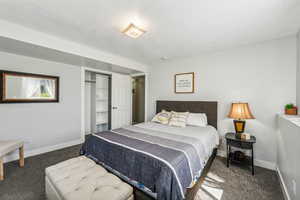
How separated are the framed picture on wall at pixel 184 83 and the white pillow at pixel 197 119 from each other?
0.69 metres

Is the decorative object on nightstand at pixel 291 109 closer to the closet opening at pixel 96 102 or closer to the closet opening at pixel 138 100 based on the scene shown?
the closet opening at pixel 138 100

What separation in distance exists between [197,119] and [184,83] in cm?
107

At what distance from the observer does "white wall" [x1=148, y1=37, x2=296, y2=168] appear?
2344 millimetres

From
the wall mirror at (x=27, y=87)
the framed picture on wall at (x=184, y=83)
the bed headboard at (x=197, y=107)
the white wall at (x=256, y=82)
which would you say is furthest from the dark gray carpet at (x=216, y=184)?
the framed picture on wall at (x=184, y=83)

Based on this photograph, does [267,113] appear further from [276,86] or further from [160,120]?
[160,120]

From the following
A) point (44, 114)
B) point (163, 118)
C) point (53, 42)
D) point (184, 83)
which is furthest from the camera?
point (184, 83)

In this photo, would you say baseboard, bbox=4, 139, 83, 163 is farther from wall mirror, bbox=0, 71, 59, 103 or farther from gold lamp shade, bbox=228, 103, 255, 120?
gold lamp shade, bbox=228, 103, 255, 120

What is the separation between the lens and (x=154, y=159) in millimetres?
1427

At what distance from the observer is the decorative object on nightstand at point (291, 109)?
2145mm

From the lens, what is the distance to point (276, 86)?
2398mm

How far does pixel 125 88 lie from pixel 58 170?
3257 mm

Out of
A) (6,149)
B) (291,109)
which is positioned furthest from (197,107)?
(6,149)

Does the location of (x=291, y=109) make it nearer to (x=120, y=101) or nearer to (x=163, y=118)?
(x=163, y=118)

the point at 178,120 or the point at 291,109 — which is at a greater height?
the point at 291,109
